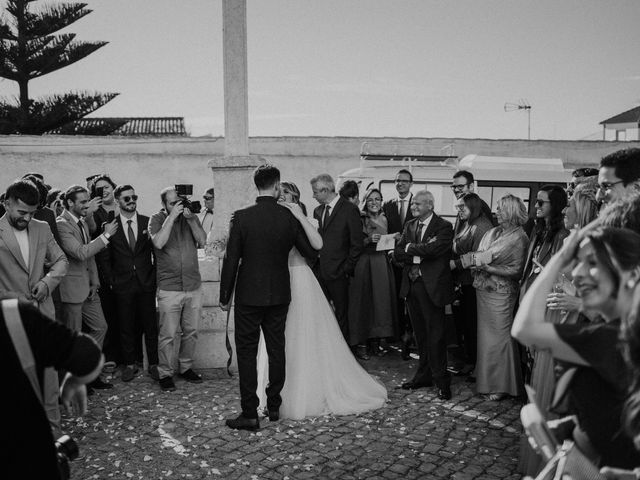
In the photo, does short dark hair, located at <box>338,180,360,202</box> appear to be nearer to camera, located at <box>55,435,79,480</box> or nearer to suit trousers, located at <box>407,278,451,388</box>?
suit trousers, located at <box>407,278,451,388</box>

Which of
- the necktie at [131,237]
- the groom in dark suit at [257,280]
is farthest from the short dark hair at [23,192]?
the necktie at [131,237]

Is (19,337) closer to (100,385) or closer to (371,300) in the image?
(100,385)

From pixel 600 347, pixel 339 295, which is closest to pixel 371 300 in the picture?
pixel 339 295

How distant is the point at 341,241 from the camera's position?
23.9 ft

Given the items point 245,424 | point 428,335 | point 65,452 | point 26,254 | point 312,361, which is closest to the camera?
point 65,452

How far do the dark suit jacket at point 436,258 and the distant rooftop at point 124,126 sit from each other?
2175 cm

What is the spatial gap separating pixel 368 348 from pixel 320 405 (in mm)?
2400

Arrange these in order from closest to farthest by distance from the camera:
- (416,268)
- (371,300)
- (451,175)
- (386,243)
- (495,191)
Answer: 1. (416,268)
2. (386,243)
3. (371,300)
4. (451,175)
5. (495,191)

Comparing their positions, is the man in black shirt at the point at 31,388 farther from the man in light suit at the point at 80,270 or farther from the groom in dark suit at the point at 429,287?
the groom in dark suit at the point at 429,287

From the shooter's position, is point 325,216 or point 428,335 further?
point 325,216

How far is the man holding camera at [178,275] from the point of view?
6426 millimetres

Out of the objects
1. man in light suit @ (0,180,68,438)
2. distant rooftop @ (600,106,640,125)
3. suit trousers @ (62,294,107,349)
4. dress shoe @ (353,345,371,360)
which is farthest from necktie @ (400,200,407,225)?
distant rooftop @ (600,106,640,125)

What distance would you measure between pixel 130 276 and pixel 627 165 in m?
4.78

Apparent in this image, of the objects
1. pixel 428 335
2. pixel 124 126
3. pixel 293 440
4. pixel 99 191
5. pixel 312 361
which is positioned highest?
pixel 124 126
